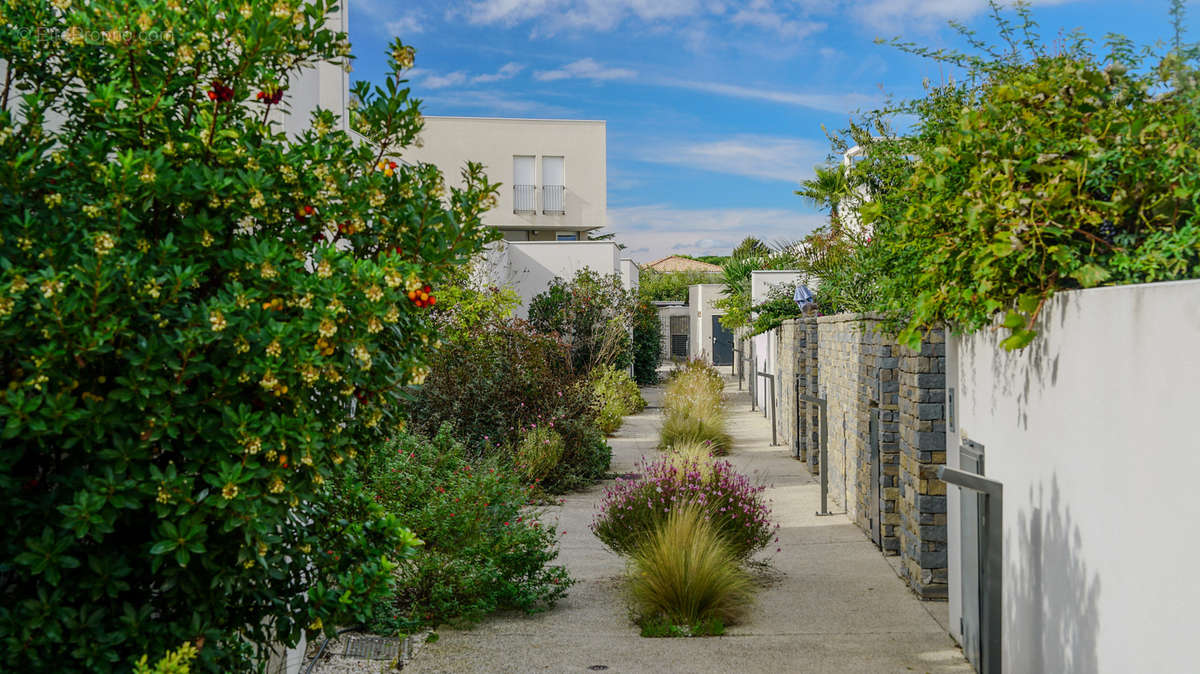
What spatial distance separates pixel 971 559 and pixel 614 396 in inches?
580

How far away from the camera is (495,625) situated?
637 centimetres

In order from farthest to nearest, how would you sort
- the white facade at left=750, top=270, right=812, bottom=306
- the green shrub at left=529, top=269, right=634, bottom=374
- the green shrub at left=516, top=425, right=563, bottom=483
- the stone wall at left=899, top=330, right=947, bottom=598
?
1. the white facade at left=750, top=270, right=812, bottom=306
2. the green shrub at left=529, top=269, right=634, bottom=374
3. the green shrub at left=516, top=425, right=563, bottom=483
4. the stone wall at left=899, top=330, right=947, bottom=598

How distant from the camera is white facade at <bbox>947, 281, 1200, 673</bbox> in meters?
2.89

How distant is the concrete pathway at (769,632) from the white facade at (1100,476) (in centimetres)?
111

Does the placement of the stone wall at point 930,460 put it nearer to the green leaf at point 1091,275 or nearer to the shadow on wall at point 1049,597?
the shadow on wall at point 1049,597

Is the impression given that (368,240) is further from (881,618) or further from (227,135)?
(881,618)

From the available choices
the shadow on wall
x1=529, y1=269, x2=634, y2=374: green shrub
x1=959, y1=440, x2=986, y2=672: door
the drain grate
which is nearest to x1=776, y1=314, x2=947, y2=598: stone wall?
x1=959, y1=440, x2=986, y2=672: door

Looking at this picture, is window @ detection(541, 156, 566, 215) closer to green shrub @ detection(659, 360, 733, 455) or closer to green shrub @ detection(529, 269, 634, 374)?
green shrub @ detection(529, 269, 634, 374)

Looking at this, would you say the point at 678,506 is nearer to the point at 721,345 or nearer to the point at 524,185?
the point at 524,185

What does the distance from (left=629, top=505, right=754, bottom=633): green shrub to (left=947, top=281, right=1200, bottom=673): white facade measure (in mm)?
1975

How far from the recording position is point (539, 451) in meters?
11.4

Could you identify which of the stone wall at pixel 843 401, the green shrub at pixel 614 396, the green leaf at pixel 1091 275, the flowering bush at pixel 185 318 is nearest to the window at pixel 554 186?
the green shrub at pixel 614 396

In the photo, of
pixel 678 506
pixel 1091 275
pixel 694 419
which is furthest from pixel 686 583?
pixel 694 419

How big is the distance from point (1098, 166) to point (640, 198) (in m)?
31.9
